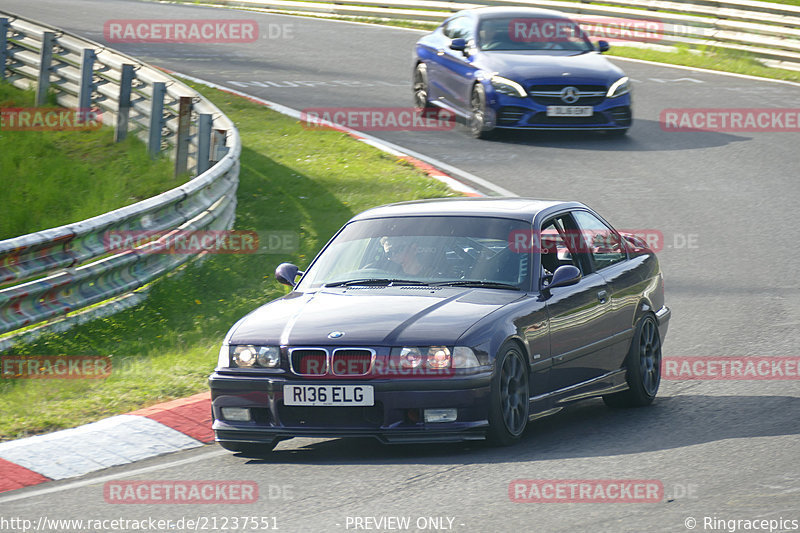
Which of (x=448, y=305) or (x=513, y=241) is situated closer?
(x=448, y=305)

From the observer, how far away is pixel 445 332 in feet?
23.2

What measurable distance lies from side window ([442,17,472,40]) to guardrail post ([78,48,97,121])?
5418 millimetres

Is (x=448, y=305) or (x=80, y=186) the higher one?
(x=448, y=305)

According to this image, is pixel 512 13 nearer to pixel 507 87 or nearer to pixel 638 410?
pixel 507 87

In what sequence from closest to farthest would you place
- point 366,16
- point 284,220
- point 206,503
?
1. point 206,503
2. point 284,220
3. point 366,16

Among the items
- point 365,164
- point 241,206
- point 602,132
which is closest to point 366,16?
point 602,132

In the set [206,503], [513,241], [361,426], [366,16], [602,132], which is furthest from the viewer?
[366,16]

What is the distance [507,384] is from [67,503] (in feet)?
8.02

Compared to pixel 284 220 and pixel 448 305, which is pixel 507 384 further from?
pixel 284 220

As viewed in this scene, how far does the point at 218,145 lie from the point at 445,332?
7.25 m

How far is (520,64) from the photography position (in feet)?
58.8
